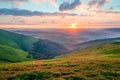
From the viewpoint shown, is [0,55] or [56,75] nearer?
[56,75]

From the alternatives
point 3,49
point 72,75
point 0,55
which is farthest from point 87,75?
point 3,49

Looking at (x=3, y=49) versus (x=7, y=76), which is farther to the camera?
(x=3, y=49)

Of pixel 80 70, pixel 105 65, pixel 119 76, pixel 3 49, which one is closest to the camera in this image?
pixel 119 76

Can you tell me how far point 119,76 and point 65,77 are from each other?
866cm

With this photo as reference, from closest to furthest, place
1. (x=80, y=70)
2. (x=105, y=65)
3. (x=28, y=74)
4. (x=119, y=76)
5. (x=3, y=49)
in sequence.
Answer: (x=119, y=76) < (x=28, y=74) < (x=80, y=70) < (x=105, y=65) < (x=3, y=49)

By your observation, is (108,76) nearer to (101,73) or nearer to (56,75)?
(101,73)

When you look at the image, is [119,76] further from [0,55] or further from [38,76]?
[0,55]

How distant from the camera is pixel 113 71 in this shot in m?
44.5

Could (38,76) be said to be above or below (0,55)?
below

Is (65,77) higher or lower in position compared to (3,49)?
lower

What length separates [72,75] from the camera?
139ft

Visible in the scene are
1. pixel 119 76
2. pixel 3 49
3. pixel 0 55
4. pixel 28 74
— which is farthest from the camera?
pixel 3 49

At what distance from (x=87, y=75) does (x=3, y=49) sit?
161 m

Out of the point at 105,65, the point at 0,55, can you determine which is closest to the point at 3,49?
the point at 0,55
